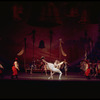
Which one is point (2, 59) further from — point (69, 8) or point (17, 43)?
point (69, 8)

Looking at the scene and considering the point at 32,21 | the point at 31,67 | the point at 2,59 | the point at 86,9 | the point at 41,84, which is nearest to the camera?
the point at 41,84

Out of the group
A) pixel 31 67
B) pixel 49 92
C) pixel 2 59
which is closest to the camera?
pixel 49 92

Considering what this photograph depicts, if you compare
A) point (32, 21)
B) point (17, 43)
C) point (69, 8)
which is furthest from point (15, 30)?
point (69, 8)

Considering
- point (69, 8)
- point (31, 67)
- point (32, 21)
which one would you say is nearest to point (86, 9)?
point (69, 8)

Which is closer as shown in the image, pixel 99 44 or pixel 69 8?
pixel 69 8

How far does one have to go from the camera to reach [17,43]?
12188mm

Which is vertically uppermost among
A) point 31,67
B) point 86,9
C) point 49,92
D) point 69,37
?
point 86,9

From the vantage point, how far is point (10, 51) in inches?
481

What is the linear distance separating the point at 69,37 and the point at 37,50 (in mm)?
2247

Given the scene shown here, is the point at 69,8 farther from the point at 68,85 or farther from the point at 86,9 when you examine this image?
the point at 68,85

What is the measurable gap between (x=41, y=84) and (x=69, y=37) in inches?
202

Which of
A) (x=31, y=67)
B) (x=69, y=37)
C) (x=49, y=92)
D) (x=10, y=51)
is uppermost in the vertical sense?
(x=69, y=37)

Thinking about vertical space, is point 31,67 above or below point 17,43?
below

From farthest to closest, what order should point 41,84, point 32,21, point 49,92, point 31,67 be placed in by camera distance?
point 31,67, point 32,21, point 41,84, point 49,92
